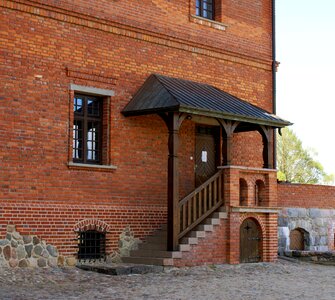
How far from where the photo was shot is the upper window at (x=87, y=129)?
17031 mm

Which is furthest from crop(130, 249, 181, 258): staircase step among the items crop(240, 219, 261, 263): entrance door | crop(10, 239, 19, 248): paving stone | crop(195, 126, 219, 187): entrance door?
crop(10, 239, 19, 248): paving stone

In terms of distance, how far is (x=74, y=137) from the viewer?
55.7ft

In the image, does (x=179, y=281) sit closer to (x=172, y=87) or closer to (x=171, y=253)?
(x=171, y=253)

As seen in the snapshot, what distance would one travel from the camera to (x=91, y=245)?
663 inches

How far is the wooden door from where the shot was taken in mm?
22719

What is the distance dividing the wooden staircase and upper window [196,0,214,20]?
6058mm

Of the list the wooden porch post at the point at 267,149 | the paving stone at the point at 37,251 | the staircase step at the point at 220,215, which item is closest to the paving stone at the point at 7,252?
the paving stone at the point at 37,251

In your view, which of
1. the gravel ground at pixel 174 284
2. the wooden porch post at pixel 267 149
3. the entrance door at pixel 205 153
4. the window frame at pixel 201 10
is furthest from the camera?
the window frame at pixel 201 10

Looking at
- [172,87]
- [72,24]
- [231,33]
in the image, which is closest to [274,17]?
[231,33]

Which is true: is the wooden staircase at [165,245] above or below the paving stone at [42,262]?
above

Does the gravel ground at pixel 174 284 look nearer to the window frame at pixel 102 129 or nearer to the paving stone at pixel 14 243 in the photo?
the paving stone at pixel 14 243

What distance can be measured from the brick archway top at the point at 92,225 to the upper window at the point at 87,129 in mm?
1446

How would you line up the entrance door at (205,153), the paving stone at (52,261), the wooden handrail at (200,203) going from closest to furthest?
1. the paving stone at (52,261)
2. the wooden handrail at (200,203)
3. the entrance door at (205,153)

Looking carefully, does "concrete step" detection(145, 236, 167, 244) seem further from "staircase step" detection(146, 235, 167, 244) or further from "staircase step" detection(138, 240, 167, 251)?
"staircase step" detection(138, 240, 167, 251)
